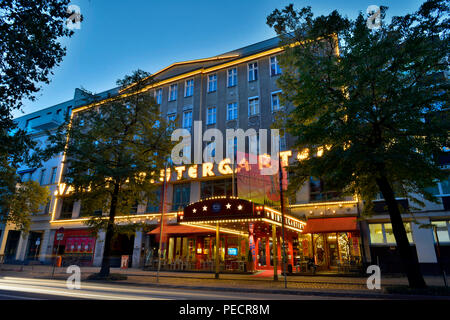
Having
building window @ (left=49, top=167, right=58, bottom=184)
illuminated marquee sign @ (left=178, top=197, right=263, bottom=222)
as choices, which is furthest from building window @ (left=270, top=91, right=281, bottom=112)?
building window @ (left=49, top=167, right=58, bottom=184)

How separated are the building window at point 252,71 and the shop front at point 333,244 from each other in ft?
52.5

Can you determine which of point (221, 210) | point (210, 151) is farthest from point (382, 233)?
point (210, 151)

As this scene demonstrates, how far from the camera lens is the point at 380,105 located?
42.4 ft

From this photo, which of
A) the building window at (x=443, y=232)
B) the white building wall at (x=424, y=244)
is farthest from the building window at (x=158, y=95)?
the building window at (x=443, y=232)

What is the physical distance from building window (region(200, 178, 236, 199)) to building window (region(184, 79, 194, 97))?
1139cm

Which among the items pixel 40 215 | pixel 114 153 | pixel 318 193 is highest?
pixel 114 153

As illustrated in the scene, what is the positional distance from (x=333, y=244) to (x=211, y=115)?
17.8m

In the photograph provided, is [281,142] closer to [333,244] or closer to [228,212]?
[333,244]

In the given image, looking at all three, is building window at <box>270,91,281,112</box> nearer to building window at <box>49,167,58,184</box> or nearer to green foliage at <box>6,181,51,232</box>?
green foliage at <box>6,181,51,232</box>

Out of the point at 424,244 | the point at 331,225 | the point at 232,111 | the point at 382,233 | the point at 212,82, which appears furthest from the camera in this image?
the point at 212,82

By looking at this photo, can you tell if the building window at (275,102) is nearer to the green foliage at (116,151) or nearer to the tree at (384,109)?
the green foliage at (116,151)

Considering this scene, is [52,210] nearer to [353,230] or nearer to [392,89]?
[353,230]

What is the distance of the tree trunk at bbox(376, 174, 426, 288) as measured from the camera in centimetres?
1222

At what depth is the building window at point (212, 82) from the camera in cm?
3256
